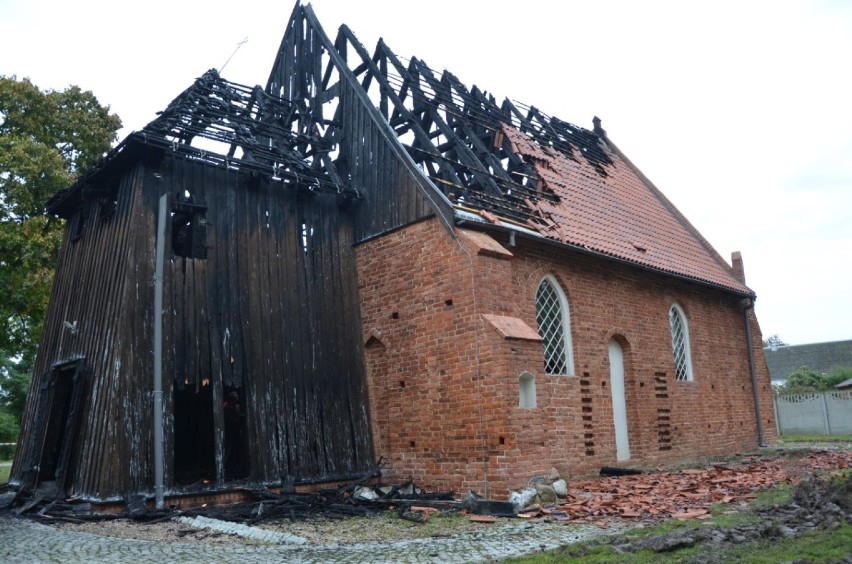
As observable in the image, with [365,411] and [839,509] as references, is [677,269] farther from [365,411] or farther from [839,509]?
[839,509]

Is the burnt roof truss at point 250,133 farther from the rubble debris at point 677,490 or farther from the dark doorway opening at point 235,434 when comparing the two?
the rubble debris at point 677,490

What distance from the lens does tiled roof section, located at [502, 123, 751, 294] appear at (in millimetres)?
15000

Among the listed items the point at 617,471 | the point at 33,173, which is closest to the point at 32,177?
the point at 33,173

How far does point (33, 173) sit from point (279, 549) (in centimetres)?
1253

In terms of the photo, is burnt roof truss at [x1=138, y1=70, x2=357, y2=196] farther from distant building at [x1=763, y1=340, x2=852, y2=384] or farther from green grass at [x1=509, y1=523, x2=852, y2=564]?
distant building at [x1=763, y1=340, x2=852, y2=384]

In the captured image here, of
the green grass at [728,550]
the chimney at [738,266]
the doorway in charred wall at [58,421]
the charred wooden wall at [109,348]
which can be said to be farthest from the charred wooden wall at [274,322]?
the chimney at [738,266]

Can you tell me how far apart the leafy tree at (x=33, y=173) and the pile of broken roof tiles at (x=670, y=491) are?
12559 mm

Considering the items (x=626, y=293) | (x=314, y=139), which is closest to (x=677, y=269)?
(x=626, y=293)

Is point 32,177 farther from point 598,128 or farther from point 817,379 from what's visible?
point 817,379

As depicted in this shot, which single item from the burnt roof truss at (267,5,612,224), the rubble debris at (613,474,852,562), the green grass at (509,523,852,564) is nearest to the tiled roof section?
the burnt roof truss at (267,5,612,224)

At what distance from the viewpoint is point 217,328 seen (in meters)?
11.6

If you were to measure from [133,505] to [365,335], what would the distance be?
515 centimetres

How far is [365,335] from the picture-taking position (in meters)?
13.7

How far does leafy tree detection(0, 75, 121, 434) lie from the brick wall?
8028mm
